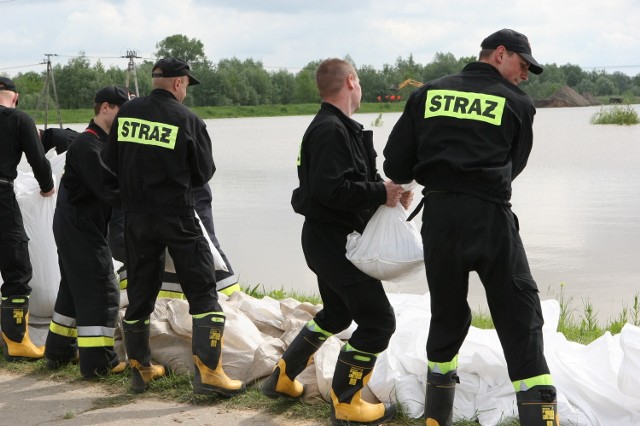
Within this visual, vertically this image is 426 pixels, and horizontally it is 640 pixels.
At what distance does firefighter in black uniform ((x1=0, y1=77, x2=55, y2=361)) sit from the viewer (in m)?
6.55

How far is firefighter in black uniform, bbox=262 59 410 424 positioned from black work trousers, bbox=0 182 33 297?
8.38 ft

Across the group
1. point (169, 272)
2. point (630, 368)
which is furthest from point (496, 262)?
point (169, 272)

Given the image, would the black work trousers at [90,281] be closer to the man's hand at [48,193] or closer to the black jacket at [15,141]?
the black jacket at [15,141]

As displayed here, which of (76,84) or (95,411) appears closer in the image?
(95,411)

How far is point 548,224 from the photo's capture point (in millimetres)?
15391

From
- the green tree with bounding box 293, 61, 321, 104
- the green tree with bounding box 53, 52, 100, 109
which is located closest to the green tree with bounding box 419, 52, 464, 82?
the green tree with bounding box 293, 61, 321, 104

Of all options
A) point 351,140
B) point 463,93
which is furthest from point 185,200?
point 463,93

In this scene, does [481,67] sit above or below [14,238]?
above

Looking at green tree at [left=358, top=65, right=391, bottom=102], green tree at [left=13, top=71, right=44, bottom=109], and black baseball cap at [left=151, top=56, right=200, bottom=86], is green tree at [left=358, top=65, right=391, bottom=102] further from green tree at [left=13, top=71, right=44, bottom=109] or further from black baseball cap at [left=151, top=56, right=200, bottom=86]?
black baseball cap at [left=151, top=56, right=200, bottom=86]

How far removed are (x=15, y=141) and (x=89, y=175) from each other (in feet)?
3.59

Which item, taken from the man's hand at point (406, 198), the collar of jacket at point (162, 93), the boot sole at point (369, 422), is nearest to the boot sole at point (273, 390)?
the boot sole at point (369, 422)

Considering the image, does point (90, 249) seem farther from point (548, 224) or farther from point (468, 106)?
point (548, 224)

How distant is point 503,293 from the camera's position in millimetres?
4156

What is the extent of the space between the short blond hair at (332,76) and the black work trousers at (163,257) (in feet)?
3.86
